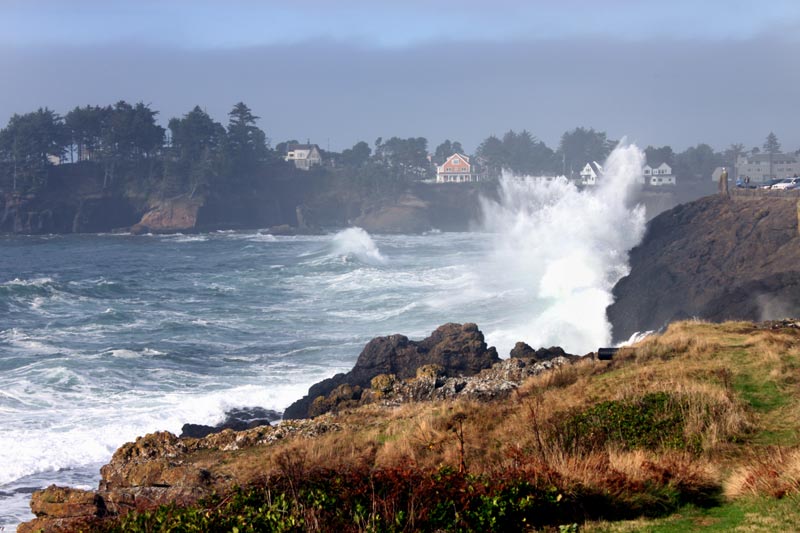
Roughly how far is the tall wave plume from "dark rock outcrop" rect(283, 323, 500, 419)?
6.74m

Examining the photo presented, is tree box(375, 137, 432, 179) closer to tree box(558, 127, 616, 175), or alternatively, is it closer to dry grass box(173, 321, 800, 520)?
tree box(558, 127, 616, 175)

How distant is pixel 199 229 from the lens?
94750 mm

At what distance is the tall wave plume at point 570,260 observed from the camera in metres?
31.4

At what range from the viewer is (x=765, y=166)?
429 feet

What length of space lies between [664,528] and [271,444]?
8.14 meters

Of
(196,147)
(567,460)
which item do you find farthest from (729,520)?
(196,147)

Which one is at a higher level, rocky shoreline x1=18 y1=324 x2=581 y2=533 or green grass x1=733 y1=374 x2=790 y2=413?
green grass x1=733 y1=374 x2=790 y2=413

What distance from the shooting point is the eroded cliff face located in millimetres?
26750

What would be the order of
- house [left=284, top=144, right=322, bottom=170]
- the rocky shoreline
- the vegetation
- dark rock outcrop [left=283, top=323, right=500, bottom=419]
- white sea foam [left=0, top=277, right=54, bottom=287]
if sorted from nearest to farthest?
the vegetation, the rocky shoreline, dark rock outcrop [left=283, top=323, right=500, bottom=419], white sea foam [left=0, top=277, right=54, bottom=287], house [left=284, top=144, right=322, bottom=170]

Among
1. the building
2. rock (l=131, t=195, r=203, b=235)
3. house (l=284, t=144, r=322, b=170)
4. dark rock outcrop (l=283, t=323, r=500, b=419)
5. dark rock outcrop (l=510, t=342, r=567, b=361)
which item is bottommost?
dark rock outcrop (l=283, t=323, r=500, b=419)

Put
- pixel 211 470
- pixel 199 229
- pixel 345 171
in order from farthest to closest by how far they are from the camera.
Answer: pixel 345 171 < pixel 199 229 < pixel 211 470

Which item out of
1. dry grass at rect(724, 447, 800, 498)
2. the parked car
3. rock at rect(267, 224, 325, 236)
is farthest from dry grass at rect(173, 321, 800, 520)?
rock at rect(267, 224, 325, 236)

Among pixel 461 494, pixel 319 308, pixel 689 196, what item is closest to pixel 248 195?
pixel 689 196

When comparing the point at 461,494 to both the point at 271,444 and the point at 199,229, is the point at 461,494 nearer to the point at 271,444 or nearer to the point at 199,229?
the point at 271,444
